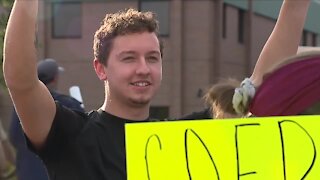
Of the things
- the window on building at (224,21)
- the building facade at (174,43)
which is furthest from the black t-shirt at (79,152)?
the window on building at (224,21)

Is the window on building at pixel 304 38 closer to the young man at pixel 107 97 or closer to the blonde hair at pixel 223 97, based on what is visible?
the blonde hair at pixel 223 97

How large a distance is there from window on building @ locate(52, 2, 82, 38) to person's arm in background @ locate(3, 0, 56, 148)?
23.0 m

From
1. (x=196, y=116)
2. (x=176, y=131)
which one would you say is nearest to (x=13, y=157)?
(x=196, y=116)

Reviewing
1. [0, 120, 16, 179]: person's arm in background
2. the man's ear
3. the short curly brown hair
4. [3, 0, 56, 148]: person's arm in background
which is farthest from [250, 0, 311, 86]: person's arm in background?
[0, 120, 16, 179]: person's arm in background

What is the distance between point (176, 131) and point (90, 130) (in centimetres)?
36

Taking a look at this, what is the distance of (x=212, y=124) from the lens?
2131 millimetres

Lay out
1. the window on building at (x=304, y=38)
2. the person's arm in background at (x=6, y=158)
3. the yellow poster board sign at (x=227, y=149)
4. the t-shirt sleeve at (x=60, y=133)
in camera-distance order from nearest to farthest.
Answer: the yellow poster board sign at (x=227, y=149) < the t-shirt sleeve at (x=60, y=133) < the person's arm in background at (x=6, y=158) < the window on building at (x=304, y=38)

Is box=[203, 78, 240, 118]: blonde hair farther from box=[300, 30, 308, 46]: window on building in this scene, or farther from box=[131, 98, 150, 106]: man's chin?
box=[300, 30, 308, 46]: window on building

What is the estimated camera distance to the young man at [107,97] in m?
2.22

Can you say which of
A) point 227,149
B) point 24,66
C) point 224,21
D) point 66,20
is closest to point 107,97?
point 24,66

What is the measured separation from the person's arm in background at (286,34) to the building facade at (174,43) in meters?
20.8

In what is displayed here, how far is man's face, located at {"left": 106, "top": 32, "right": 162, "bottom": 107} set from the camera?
7.74ft

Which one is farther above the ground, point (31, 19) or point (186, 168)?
point (31, 19)

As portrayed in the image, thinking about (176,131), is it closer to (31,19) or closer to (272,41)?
(31,19)
